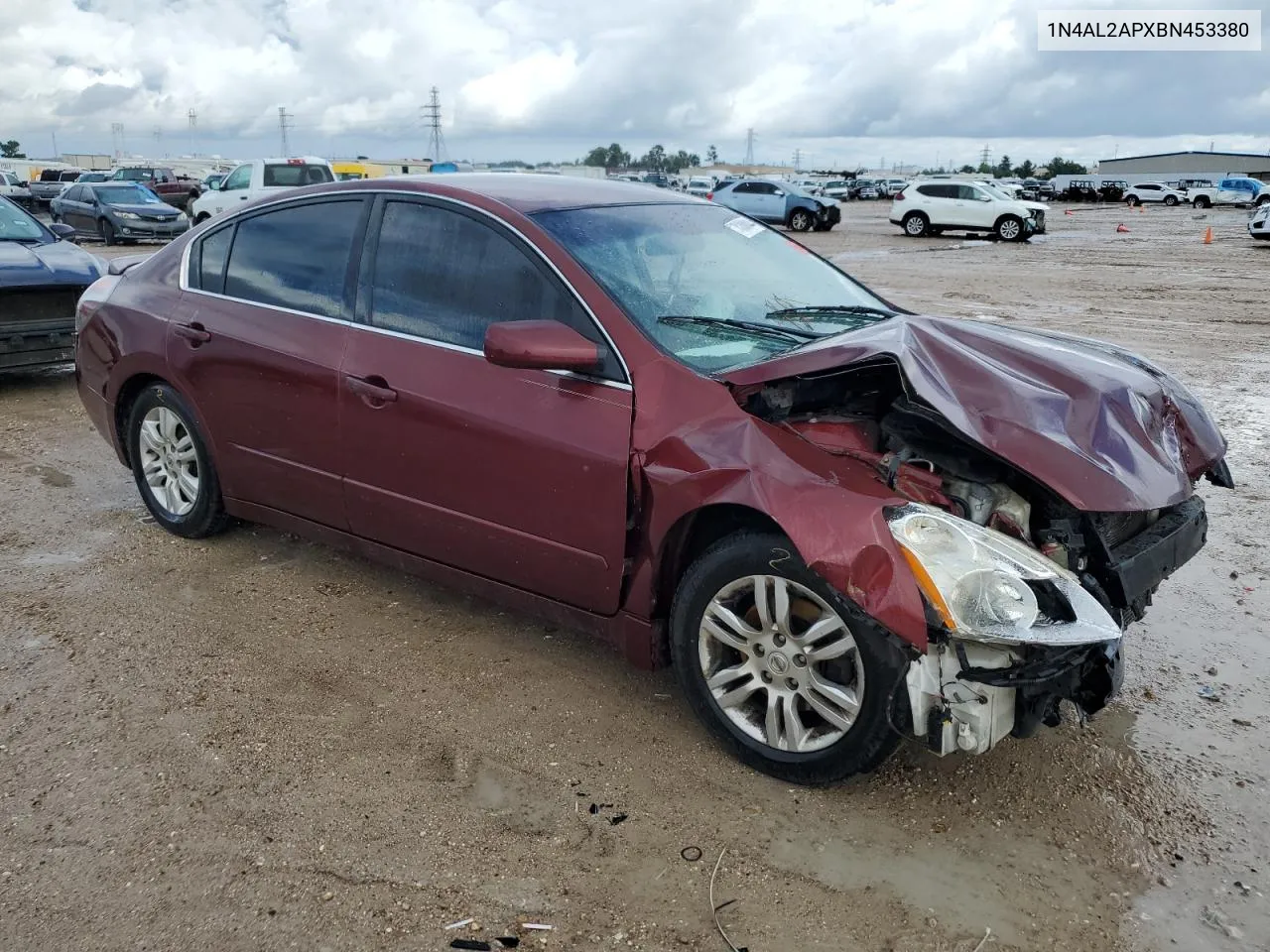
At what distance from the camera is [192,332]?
4.49 m

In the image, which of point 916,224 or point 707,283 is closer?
point 707,283

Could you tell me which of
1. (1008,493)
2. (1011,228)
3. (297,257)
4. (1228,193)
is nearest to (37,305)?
(297,257)

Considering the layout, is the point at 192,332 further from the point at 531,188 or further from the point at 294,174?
the point at 294,174

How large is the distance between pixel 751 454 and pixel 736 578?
0.36 metres

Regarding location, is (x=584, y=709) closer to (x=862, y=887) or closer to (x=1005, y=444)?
(x=862, y=887)

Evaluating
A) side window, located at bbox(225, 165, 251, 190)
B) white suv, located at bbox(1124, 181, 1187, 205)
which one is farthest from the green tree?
side window, located at bbox(225, 165, 251, 190)

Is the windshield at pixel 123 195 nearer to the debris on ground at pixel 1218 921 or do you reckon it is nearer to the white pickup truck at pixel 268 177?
the white pickup truck at pixel 268 177

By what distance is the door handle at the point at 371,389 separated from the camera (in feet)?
12.3

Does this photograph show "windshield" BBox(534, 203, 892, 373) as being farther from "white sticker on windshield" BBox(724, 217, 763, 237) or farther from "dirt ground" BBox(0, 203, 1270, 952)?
"dirt ground" BBox(0, 203, 1270, 952)

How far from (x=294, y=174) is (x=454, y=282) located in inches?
786

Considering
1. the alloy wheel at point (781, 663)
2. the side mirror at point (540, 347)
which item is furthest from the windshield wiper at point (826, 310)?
the alloy wheel at point (781, 663)

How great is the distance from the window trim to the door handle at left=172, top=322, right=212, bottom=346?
153mm

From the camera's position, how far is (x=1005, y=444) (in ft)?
9.30

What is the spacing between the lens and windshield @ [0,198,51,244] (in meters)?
8.94
